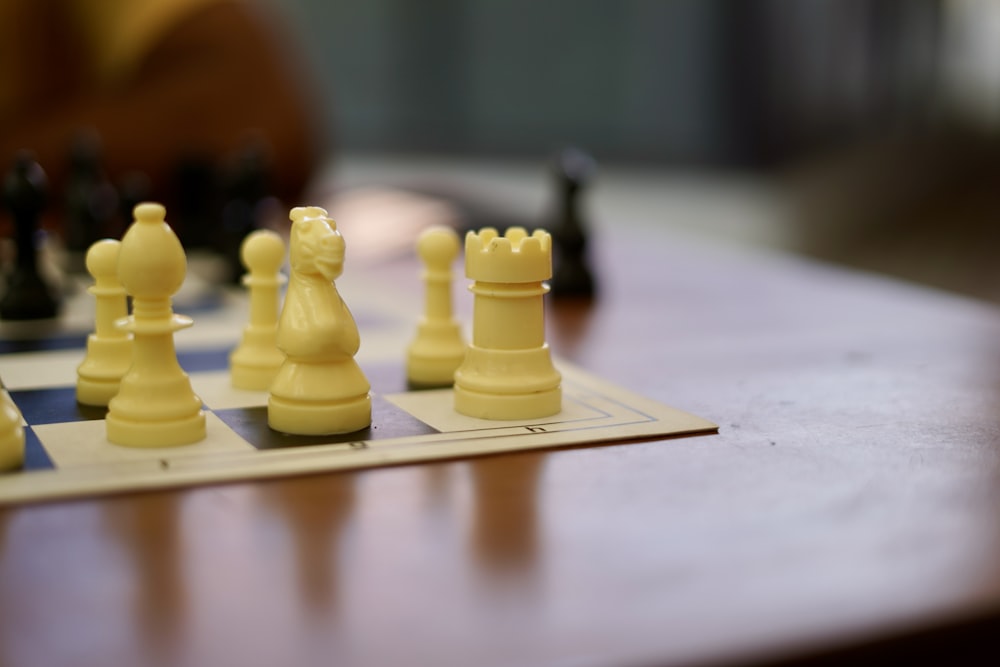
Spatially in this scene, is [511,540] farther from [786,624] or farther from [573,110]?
[573,110]

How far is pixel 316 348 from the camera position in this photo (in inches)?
36.5

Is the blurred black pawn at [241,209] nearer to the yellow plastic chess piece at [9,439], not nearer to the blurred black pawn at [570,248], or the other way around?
the blurred black pawn at [570,248]

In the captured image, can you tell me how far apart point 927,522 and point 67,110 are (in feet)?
8.59

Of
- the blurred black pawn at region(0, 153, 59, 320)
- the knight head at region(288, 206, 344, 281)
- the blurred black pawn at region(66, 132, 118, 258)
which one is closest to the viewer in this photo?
the knight head at region(288, 206, 344, 281)

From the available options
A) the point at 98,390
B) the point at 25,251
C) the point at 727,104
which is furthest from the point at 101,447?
the point at 727,104

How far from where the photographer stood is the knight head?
0.92 metres

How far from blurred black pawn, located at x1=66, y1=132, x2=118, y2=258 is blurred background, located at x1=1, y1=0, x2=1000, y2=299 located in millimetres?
2387

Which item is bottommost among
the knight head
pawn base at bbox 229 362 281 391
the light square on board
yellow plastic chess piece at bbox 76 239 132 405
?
the light square on board

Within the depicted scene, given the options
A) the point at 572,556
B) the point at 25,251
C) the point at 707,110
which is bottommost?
the point at 572,556

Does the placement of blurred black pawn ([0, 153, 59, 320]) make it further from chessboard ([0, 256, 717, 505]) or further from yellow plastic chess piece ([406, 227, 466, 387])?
yellow plastic chess piece ([406, 227, 466, 387])

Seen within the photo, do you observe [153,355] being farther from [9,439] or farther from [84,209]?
[84,209]

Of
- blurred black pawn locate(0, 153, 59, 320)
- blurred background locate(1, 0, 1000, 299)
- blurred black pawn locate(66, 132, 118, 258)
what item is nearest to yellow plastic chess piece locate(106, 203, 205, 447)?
blurred black pawn locate(0, 153, 59, 320)

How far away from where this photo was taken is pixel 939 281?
13.3 feet

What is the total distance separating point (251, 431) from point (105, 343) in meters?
0.21
